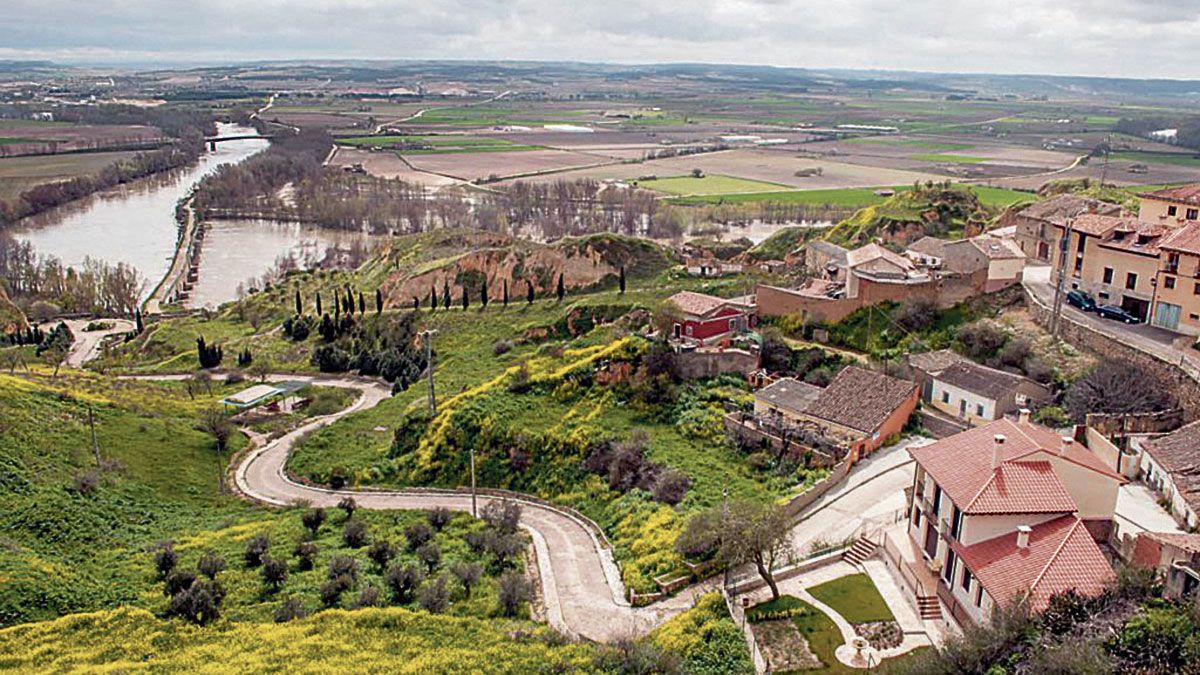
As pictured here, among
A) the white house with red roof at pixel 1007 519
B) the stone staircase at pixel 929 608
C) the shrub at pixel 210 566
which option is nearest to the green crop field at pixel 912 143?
the white house with red roof at pixel 1007 519

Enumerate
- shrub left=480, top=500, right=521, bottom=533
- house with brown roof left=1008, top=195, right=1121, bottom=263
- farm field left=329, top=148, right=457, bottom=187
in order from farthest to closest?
farm field left=329, top=148, right=457, bottom=187 → house with brown roof left=1008, top=195, right=1121, bottom=263 → shrub left=480, top=500, right=521, bottom=533

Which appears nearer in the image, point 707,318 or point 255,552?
point 255,552

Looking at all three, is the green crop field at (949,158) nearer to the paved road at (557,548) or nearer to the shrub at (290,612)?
the paved road at (557,548)

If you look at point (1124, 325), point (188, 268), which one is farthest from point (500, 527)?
point (188, 268)

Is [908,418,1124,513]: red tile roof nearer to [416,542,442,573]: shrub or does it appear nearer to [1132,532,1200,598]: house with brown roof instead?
[1132,532,1200,598]: house with brown roof

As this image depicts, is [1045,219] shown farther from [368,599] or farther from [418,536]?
[368,599]

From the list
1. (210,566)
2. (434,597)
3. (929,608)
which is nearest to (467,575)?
(434,597)

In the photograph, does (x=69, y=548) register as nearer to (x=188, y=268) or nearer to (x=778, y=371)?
(x=778, y=371)

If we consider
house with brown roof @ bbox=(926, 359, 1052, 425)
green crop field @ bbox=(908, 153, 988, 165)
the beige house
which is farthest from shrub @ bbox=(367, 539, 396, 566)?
green crop field @ bbox=(908, 153, 988, 165)
